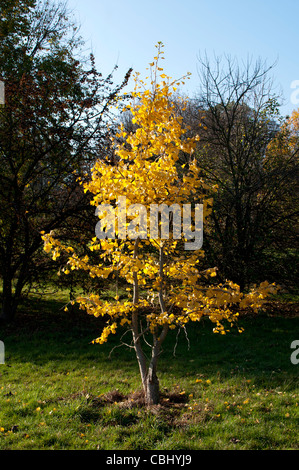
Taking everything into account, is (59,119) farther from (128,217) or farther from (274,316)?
(274,316)

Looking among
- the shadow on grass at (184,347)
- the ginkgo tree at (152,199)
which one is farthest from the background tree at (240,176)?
the ginkgo tree at (152,199)

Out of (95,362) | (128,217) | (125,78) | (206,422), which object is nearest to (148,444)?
(206,422)

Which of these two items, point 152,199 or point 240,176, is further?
point 240,176

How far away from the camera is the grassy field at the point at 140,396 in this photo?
352 centimetres

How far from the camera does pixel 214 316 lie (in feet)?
13.0

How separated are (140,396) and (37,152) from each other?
6085 mm

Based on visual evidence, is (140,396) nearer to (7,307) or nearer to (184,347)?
(184,347)

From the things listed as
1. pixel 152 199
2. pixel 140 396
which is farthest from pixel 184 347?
pixel 152 199

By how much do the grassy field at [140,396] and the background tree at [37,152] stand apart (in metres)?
1.93

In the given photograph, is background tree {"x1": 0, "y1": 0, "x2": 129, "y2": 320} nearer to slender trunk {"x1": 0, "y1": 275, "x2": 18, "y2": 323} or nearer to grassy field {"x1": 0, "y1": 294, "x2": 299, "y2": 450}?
slender trunk {"x1": 0, "y1": 275, "x2": 18, "y2": 323}

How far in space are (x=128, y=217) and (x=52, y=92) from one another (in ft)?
18.8

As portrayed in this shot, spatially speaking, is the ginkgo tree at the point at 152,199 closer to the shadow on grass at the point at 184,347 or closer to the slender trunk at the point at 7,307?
the shadow on grass at the point at 184,347

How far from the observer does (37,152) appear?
8.55m

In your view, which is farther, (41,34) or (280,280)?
(41,34)
